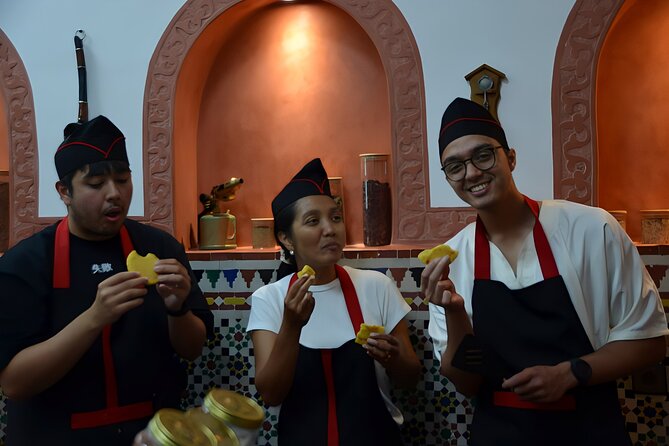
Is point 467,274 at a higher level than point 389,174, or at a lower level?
lower

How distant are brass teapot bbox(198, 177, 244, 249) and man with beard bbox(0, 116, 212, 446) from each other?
4.40ft

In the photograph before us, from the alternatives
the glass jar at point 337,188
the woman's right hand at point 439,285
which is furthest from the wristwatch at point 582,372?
the glass jar at point 337,188

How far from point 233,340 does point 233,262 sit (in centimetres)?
38

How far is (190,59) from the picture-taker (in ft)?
12.6

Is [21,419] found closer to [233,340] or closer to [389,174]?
[233,340]

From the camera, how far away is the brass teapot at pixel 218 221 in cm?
381

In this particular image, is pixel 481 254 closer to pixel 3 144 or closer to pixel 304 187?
pixel 304 187

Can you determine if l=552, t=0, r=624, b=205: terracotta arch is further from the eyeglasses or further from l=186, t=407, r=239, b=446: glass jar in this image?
l=186, t=407, r=239, b=446: glass jar

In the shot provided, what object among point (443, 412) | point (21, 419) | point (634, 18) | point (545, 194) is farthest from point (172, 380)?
point (634, 18)

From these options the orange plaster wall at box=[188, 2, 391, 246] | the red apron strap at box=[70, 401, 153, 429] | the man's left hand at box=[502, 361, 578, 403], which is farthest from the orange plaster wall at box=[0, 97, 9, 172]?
the man's left hand at box=[502, 361, 578, 403]

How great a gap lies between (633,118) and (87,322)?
A: 2781 mm

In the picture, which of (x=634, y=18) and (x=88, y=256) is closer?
(x=88, y=256)

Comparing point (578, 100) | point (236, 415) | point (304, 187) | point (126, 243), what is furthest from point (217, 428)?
point (578, 100)

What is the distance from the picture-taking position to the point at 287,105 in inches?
160
